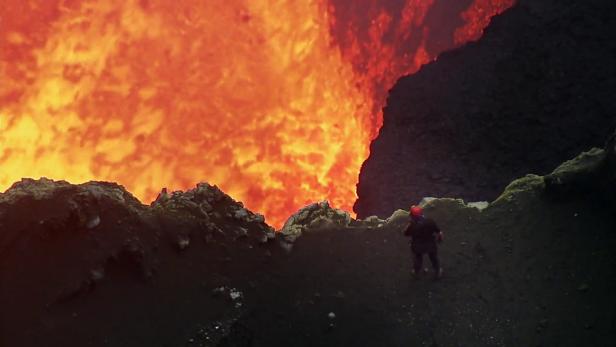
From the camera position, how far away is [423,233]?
10703 millimetres

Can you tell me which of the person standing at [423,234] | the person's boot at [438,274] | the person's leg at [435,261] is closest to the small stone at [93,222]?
the person standing at [423,234]

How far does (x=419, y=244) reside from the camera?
10750 millimetres

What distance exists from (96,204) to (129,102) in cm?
1184

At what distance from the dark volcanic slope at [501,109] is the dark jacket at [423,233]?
9.34 metres

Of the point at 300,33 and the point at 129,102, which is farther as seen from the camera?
the point at 300,33

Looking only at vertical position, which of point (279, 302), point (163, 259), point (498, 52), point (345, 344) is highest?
point (498, 52)

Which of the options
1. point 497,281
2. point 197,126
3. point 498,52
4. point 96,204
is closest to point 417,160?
point 498,52

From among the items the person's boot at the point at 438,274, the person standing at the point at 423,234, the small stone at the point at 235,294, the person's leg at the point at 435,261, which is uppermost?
the person standing at the point at 423,234

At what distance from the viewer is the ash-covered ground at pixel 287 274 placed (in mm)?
8664

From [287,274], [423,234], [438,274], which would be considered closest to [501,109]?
[438,274]

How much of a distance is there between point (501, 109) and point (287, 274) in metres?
14.3

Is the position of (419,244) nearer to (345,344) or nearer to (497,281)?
(497,281)

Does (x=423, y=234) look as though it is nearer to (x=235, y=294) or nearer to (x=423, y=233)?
(x=423, y=233)

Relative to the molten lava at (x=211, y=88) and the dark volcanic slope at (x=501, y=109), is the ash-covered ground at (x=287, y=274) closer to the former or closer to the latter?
the dark volcanic slope at (x=501, y=109)
